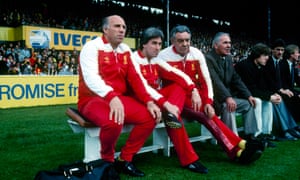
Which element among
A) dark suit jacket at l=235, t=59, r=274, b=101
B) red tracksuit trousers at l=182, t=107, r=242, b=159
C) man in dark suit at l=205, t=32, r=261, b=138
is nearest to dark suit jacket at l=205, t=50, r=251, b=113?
man in dark suit at l=205, t=32, r=261, b=138

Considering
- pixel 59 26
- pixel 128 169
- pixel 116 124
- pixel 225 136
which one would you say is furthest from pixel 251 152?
pixel 59 26

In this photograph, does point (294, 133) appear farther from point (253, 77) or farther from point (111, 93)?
point (111, 93)

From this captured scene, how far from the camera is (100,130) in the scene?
259 centimetres

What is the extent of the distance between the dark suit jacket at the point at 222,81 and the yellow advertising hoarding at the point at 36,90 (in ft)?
15.0

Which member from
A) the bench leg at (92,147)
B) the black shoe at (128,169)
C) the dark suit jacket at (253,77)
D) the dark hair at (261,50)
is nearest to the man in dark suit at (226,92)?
the dark suit jacket at (253,77)

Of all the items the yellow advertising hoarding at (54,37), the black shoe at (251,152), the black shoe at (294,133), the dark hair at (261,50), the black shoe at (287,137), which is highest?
the yellow advertising hoarding at (54,37)

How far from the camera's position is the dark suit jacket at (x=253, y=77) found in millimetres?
4164

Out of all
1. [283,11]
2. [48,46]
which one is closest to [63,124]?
[48,46]

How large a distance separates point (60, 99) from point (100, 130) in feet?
17.6

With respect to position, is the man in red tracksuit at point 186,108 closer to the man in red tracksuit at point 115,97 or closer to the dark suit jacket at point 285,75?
the man in red tracksuit at point 115,97

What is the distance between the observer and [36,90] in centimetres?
729

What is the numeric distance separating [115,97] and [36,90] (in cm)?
518

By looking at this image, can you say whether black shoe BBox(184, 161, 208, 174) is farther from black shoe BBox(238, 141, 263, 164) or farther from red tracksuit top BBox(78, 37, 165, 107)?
red tracksuit top BBox(78, 37, 165, 107)

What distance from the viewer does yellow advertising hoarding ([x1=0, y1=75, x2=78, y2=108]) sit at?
690 cm
